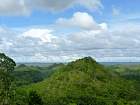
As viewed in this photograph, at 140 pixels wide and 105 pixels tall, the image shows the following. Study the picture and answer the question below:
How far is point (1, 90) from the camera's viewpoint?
14075 cm

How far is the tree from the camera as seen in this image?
139750mm

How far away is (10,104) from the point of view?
14838cm

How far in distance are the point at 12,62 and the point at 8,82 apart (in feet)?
29.3

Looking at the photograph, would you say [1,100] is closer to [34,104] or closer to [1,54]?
[1,54]

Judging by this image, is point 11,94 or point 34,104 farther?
point 34,104

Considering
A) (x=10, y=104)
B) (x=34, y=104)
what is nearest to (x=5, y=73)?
(x=10, y=104)

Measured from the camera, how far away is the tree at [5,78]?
139750mm

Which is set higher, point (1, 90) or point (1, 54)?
point (1, 54)

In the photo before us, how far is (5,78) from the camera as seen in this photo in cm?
13962

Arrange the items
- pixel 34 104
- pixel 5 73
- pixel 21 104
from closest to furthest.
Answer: pixel 5 73 < pixel 34 104 < pixel 21 104

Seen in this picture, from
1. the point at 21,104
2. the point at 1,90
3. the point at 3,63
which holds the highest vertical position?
the point at 3,63

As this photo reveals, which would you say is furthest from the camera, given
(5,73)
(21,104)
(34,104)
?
(21,104)

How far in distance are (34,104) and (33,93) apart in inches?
258

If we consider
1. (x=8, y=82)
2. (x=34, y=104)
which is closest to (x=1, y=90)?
(x=8, y=82)
